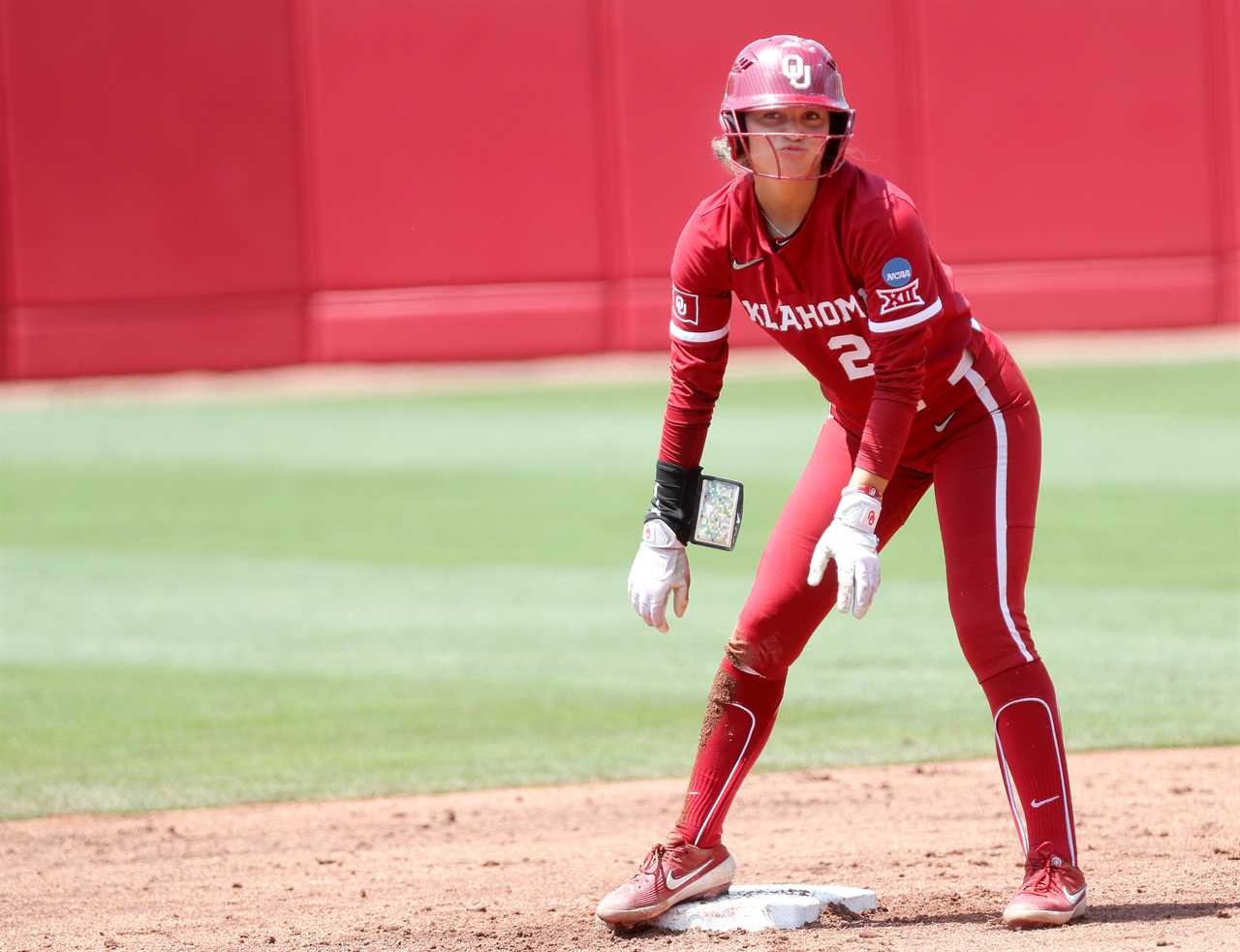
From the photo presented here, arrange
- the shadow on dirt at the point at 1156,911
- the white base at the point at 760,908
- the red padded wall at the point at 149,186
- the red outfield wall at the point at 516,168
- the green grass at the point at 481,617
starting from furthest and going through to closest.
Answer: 1. the red outfield wall at the point at 516,168
2. the red padded wall at the point at 149,186
3. the green grass at the point at 481,617
4. the white base at the point at 760,908
5. the shadow on dirt at the point at 1156,911

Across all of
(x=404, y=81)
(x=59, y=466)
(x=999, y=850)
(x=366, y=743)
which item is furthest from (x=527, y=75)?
(x=999, y=850)

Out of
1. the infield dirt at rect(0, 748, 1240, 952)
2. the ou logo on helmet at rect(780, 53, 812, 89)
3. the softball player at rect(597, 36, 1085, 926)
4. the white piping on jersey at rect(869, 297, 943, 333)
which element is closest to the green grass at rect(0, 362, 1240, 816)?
the infield dirt at rect(0, 748, 1240, 952)

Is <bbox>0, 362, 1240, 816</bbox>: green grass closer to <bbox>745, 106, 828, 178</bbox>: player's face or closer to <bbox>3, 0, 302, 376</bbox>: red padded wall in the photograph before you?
<bbox>745, 106, 828, 178</bbox>: player's face

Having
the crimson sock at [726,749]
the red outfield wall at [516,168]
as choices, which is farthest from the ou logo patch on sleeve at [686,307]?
the red outfield wall at [516,168]

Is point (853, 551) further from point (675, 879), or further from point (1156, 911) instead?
point (1156, 911)

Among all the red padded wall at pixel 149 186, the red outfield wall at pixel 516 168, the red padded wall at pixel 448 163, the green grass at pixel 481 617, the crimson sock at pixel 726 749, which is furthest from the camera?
the red padded wall at pixel 448 163

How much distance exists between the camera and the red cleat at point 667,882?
465 centimetres

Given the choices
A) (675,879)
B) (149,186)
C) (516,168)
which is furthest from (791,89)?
(149,186)

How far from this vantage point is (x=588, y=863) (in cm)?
561

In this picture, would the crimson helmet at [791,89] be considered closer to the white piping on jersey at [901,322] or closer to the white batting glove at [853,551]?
the white piping on jersey at [901,322]

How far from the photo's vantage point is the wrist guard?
4.77m

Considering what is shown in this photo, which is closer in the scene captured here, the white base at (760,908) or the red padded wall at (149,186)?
the white base at (760,908)

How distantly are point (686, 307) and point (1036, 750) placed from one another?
4.48 ft

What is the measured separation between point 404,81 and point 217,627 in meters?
13.2
